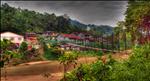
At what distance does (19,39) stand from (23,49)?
853 inches

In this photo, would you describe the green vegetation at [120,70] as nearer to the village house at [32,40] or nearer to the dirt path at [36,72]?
the dirt path at [36,72]

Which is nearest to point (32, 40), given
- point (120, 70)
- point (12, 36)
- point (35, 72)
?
point (12, 36)

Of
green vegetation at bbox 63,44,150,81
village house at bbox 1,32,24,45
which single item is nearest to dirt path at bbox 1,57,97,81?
green vegetation at bbox 63,44,150,81

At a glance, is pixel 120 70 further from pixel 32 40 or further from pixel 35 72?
pixel 32 40

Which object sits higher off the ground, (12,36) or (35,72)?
(35,72)

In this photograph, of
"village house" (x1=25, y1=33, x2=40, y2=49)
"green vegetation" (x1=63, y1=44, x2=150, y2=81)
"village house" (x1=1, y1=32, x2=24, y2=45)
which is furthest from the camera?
"village house" (x1=1, y1=32, x2=24, y2=45)

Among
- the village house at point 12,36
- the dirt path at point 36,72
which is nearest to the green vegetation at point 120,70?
the dirt path at point 36,72

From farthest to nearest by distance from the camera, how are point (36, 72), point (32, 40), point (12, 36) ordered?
1. point (12, 36)
2. point (32, 40)
3. point (36, 72)

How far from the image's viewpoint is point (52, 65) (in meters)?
76.2

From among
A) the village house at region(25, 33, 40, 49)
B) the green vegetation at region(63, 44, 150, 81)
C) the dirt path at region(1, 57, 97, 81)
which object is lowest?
the village house at region(25, 33, 40, 49)

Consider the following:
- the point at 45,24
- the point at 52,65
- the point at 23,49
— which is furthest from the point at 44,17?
the point at 52,65

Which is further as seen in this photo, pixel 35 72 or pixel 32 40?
pixel 32 40

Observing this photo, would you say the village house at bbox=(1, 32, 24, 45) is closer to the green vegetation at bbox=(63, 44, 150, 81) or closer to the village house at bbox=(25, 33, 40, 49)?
the village house at bbox=(25, 33, 40, 49)

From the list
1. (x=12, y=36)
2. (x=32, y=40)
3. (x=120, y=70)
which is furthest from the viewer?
(x=12, y=36)
